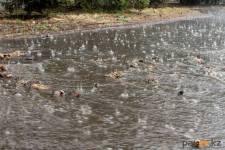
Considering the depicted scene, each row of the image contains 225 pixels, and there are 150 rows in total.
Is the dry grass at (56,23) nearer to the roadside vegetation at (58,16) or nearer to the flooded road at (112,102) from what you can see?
the roadside vegetation at (58,16)

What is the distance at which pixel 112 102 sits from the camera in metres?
4.57

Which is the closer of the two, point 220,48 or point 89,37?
point 220,48

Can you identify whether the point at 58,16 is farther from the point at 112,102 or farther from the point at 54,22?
the point at 112,102

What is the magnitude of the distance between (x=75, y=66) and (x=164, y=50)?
12.2 ft

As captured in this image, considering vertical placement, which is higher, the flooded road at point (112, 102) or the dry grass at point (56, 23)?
Result: the dry grass at point (56, 23)

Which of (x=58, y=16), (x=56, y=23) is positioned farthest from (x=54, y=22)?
(x=58, y=16)

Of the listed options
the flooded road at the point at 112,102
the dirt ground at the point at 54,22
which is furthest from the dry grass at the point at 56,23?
the flooded road at the point at 112,102

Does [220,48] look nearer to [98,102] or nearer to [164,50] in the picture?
[164,50]

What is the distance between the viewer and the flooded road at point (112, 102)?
3.35 metres

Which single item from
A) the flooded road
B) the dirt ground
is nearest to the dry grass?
the dirt ground

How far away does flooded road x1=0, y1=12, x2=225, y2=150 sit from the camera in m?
3.35

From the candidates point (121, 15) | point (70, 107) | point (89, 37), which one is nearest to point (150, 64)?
point (70, 107)

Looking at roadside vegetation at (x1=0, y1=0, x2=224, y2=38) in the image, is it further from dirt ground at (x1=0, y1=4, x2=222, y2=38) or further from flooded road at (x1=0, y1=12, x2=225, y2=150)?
flooded road at (x1=0, y1=12, x2=225, y2=150)

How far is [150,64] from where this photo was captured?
23.5ft
